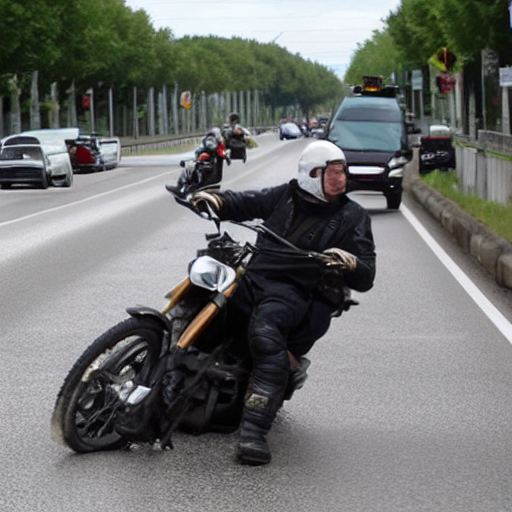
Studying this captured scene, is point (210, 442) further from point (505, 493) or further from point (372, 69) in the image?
point (372, 69)

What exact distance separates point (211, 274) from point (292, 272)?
0.47m

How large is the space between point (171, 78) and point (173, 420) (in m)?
136

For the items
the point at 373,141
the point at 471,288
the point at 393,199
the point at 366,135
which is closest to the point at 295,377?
the point at 471,288

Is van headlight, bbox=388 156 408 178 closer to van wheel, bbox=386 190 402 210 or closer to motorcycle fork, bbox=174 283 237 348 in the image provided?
van wheel, bbox=386 190 402 210

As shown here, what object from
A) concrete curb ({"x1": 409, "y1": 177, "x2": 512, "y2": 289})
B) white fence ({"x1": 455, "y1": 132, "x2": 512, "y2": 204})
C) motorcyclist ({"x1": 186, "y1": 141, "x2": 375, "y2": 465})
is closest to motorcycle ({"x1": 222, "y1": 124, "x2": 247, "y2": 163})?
white fence ({"x1": 455, "y1": 132, "x2": 512, "y2": 204})

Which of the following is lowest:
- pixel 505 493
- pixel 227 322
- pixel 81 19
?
pixel 505 493

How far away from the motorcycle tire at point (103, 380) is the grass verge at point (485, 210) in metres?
10.0

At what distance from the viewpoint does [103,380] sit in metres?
6.74

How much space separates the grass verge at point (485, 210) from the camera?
17839mm

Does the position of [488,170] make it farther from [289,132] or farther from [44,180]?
[289,132]

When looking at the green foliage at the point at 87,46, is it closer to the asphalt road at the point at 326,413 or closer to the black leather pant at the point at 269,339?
the asphalt road at the point at 326,413

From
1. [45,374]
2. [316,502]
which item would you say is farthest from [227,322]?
[45,374]

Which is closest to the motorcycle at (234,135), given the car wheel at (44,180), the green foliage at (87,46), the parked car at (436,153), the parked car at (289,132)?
the car wheel at (44,180)

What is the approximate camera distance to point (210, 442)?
728 centimetres
